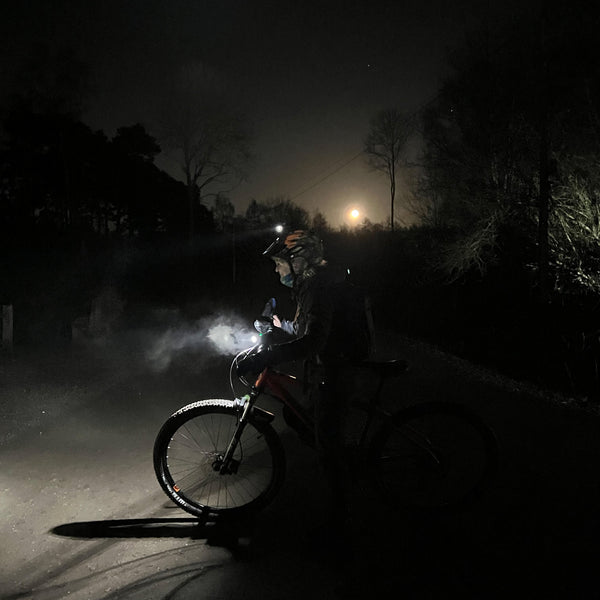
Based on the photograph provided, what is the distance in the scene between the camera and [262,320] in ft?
11.6

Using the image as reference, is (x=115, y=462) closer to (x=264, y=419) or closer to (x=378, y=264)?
(x=264, y=419)

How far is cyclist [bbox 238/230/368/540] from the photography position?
312cm

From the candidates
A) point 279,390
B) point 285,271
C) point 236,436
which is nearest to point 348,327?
point 285,271

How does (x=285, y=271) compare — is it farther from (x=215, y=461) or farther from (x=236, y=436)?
(x=215, y=461)

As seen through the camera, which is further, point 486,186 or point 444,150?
point 444,150

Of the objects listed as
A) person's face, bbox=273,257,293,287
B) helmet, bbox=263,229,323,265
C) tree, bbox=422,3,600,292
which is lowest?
person's face, bbox=273,257,293,287

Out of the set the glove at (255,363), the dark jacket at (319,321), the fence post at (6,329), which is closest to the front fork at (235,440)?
the glove at (255,363)

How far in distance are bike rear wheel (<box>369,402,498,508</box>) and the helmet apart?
1327mm

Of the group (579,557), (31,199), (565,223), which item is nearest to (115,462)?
(579,557)

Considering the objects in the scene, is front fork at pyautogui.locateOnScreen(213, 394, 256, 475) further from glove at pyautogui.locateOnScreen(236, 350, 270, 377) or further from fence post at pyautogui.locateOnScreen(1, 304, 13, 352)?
fence post at pyautogui.locateOnScreen(1, 304, 13, 352)

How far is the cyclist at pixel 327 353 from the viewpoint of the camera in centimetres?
312

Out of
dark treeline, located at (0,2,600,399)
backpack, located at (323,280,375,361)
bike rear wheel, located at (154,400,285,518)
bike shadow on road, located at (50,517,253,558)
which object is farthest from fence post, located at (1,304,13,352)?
backpack, located at (323,280,375,361)

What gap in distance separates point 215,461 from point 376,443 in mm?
1239

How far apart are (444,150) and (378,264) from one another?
36.8 feet
